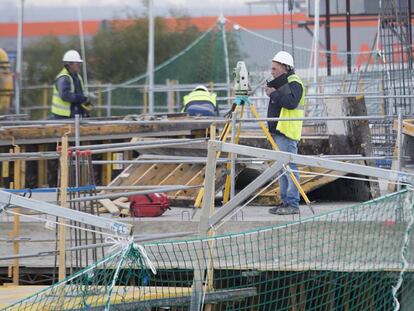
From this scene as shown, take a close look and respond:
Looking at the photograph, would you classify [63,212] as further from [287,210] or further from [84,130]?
[84,130]

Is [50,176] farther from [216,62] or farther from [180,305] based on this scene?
[216,62]

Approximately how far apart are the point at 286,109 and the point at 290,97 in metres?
0.23

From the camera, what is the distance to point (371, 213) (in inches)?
364

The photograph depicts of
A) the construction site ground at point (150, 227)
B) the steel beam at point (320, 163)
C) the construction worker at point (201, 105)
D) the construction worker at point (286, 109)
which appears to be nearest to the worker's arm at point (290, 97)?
the construction worker at point (286, 109)

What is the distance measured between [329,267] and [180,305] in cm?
140

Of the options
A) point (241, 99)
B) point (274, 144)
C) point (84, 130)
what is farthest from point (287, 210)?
point (84, 130)

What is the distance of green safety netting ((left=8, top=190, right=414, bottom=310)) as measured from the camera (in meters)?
8.55

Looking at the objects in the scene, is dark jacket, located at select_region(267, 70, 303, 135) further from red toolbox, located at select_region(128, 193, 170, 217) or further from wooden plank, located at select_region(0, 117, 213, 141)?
wooden plank, located at select_region(0, 117, 213, 141)

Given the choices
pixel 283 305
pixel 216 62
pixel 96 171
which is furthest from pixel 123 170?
pixel 216 62

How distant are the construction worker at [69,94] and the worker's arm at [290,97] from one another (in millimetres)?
4993

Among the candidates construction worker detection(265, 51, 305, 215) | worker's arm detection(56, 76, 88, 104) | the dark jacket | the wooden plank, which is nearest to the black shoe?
construction worker detection(265, 51, 305, 215)

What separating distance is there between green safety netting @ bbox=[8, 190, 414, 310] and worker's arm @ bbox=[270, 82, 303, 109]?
8.19ft

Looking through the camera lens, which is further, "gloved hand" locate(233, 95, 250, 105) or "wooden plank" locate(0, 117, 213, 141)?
"wooden plank" locate(0, 117, 213, 141)

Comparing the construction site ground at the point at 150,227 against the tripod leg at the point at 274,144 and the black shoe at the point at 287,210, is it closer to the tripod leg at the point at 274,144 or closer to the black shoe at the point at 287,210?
the black shoe at the point at 287,210
